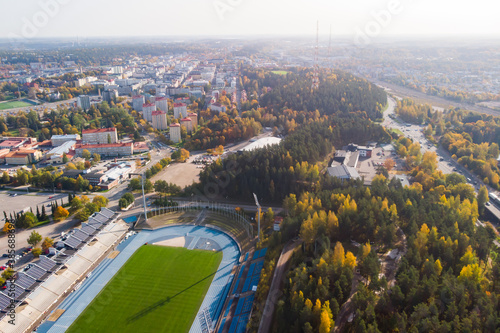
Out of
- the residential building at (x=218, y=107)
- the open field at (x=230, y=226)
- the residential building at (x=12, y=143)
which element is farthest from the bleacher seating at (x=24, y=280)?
the residential building at (x=218, y=107)

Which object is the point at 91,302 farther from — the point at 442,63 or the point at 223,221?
the point at 442,63

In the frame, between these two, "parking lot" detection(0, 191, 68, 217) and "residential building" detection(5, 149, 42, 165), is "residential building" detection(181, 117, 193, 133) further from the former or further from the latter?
"parking lot" detection(0, 191, 68, 217)

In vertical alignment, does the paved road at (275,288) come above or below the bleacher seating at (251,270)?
above

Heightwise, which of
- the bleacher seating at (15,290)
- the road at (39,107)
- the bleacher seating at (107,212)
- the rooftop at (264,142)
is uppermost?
the road at (39,107)

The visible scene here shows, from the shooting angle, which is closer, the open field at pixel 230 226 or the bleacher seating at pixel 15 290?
the bleacher seating at pixel 15 290

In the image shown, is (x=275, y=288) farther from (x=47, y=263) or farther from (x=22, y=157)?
(x=22, y=157)

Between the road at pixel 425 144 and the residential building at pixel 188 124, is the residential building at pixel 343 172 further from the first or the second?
the residential building at pixel 188 124
